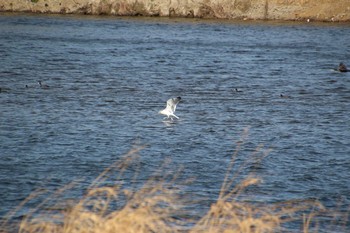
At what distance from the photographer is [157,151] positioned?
1812 centimetres

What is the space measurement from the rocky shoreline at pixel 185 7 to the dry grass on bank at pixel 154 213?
4477cm

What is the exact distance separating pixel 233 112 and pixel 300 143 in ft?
14.8

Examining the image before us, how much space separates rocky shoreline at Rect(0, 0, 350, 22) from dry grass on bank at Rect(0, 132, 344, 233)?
4477 cm

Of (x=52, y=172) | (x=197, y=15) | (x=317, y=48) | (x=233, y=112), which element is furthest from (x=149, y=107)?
(x=197, y=15)

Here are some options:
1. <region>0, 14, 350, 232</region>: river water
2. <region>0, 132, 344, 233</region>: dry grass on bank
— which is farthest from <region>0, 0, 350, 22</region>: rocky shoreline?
<region>0, 132, 344, 233</region>: dry grass on bank

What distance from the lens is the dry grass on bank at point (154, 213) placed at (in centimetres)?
765

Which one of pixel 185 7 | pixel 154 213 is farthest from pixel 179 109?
pixel 185 7

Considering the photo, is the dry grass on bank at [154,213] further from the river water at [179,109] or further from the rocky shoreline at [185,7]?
the rocky shoreline at [185,7]

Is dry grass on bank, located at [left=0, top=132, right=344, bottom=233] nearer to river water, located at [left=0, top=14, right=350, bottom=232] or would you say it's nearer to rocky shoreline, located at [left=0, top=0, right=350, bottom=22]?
river water, located at [left=0, top=14, right=350, bottom=232]

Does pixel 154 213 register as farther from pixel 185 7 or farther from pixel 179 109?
pixel 185 7

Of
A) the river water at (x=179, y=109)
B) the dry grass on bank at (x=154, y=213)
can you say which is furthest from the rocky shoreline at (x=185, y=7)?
the dry grass on bank at (x=154, y=213)

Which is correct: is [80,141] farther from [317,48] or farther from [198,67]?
[317,48]

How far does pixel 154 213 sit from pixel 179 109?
15.0 metres

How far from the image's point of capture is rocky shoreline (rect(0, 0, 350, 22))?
204 ft
